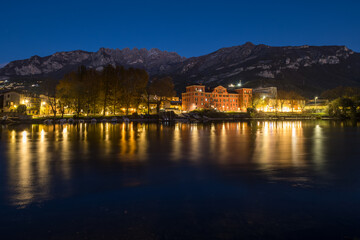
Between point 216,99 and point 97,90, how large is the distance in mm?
94526

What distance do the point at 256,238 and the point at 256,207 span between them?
2404 mm

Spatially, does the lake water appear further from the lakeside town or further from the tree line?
the lakeside town

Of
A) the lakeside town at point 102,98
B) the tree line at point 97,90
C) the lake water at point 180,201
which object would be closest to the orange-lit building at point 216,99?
the lakeside town at point 102,98

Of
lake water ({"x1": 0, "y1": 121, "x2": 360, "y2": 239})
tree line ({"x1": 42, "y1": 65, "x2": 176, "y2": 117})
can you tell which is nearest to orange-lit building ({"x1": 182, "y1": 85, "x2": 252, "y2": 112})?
tree line ({"x1": 42, "y1": 65, "x2": 176, "y2": 117})

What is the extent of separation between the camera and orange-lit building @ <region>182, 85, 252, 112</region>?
171 metres

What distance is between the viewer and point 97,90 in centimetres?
10331

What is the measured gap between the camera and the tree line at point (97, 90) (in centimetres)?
9950

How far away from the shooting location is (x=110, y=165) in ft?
61.0

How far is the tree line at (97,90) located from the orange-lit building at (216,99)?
194ft

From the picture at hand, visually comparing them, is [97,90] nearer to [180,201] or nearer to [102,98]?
[102,98]

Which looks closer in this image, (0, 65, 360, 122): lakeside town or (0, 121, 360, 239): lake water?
(0, 121, 360, 239): lake water

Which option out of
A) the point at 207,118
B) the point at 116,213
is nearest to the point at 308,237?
the point at 116,213

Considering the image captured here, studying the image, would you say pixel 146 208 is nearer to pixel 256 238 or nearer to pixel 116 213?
pixel 116 213

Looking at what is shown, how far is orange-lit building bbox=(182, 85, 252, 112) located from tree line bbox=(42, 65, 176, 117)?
194ft
